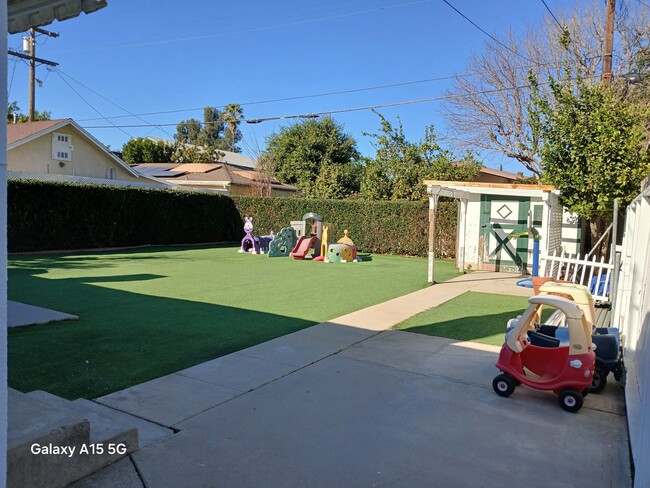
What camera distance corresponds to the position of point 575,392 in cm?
440

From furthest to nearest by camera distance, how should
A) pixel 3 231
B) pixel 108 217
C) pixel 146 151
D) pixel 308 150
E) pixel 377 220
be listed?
pixel 146 151, pixel 308 150, pixel 377 220, pixel 108 217, pixel 3 231

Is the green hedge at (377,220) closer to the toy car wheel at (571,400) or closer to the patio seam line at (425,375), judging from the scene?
the patio seam line at (425,375)

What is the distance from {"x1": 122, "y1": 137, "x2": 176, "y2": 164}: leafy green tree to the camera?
160 ft

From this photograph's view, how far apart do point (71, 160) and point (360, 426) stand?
81.2 ft

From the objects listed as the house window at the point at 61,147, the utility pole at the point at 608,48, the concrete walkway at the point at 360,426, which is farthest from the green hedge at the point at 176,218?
the concrete walkway at the point at 360,426

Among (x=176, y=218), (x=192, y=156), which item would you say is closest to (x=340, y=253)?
(x=176, y=218)

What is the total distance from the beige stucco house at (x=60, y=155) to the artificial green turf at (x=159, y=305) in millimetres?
8418

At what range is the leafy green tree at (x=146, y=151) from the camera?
1914 inches

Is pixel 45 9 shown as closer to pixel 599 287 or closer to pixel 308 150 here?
pixel 599 287

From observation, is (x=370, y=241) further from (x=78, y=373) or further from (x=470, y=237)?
(x=78, y=373)

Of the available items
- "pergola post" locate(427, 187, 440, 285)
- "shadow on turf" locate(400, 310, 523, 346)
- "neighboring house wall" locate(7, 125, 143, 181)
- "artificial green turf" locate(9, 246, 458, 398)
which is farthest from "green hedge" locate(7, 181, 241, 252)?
"shadow on turf" locate(400, 310, 523, 346)

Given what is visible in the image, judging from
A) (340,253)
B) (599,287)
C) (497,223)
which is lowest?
(599,287)

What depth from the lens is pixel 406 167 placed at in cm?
2450

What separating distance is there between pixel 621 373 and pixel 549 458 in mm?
2142
